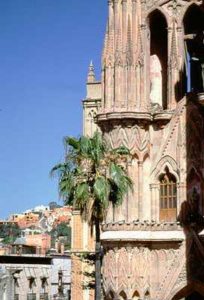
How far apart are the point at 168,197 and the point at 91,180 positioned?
7.69 meters

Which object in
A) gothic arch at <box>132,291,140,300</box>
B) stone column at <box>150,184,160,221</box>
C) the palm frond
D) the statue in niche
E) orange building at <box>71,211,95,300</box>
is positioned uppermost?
the statue in niche

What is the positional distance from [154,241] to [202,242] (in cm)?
220

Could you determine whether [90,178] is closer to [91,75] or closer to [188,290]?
[188,290]

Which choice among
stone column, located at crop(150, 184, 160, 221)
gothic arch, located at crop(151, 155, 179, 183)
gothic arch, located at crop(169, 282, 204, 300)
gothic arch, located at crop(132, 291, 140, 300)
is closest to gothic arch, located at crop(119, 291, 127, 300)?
gothic arch, located at crop(132, 291, 140, 300)

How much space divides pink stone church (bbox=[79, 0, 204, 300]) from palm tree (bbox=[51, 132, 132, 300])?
204 inches

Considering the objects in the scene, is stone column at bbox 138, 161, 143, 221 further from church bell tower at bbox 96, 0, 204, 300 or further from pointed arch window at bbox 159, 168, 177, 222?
pointed arch window at bbox 159, 168, 177, 222

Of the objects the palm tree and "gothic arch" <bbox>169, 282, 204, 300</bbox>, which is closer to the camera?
the palm tree

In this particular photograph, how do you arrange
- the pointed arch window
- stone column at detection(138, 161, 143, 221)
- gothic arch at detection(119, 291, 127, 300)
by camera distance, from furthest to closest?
the pointed arch window < stone column at detection(138, 161, 143, 221) < gothic arch at detection(119, 291, 127, 300)

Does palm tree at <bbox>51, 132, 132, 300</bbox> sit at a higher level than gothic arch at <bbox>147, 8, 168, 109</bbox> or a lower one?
lower

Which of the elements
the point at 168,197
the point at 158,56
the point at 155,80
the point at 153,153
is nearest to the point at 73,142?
the point at 153,153

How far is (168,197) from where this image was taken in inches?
1476

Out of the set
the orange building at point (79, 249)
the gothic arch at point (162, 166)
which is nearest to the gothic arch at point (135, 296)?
the gothic arch at point (162, 166)

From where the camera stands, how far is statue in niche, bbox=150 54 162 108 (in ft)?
132

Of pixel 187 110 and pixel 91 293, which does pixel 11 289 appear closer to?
pixel 91 293
